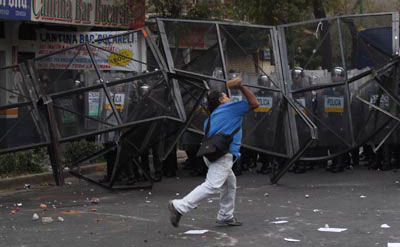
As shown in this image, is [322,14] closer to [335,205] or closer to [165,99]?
[165,99]

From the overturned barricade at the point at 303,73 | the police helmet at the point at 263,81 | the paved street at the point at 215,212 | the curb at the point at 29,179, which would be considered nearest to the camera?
the paved street at the point at 215,212

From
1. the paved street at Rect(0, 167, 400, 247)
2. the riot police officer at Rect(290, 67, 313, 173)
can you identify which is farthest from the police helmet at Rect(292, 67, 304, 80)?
the paved street at Rect(0, 167, 400, 247)

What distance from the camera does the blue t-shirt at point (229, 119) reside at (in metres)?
9.58

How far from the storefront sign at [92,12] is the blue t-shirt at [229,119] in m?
9.02

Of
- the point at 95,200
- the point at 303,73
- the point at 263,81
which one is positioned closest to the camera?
the point at 95,200

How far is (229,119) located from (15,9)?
8.85m

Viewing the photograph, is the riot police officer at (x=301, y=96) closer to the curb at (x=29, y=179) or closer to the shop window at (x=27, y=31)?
the curb at (x=29, y=179)

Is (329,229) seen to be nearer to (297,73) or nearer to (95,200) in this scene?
(95,200)

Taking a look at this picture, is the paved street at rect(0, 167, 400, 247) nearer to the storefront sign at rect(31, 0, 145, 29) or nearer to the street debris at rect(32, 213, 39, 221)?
the street debris at rect(32, 213, 39, 221)

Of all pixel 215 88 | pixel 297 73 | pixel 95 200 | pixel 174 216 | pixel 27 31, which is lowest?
pixel 95 200

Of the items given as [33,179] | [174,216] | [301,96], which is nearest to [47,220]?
A: [174,216]


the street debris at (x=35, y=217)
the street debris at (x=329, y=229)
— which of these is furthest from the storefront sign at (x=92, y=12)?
the street debris at (x=329, y=229)

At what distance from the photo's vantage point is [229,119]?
31.5 feet

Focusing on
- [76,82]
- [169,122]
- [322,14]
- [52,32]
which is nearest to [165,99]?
[169,122]
